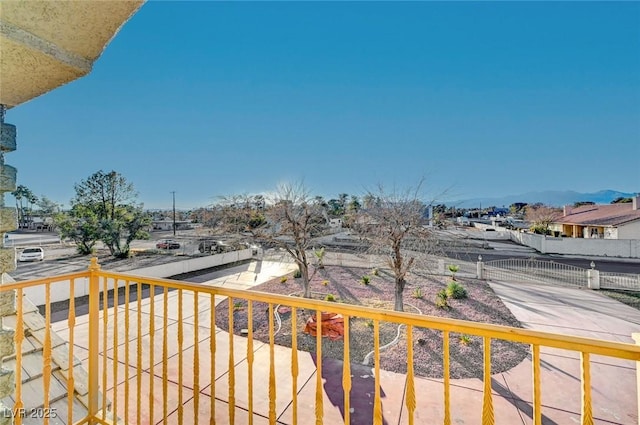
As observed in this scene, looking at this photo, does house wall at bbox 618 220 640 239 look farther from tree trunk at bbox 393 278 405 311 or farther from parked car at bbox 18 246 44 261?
parked car at bbox 18 246 44 261

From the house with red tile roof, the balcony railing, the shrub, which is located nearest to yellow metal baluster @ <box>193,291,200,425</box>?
the balcony railing

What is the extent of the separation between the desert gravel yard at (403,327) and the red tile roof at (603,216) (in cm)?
1454

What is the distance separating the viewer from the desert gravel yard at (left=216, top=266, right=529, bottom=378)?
420cm

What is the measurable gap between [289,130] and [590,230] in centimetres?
2196

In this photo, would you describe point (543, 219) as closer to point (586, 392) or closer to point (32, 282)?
point (586, 392)

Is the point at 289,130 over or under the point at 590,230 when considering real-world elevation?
over

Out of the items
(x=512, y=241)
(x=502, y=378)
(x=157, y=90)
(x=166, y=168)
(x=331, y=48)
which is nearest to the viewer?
(x=502, y=378)

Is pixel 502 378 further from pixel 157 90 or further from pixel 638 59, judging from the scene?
pixel 157 90

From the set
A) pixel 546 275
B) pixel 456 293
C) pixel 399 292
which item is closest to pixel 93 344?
pixel 399 292

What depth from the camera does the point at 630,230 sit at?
51.0 ft

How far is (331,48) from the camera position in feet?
38.8

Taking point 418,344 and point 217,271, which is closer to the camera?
point 418,344

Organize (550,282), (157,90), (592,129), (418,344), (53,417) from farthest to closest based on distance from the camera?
(592,129) < (157,90) < (550,282) < (418,344) < (53,417)

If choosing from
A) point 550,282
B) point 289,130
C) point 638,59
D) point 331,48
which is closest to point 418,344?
point 550,282
